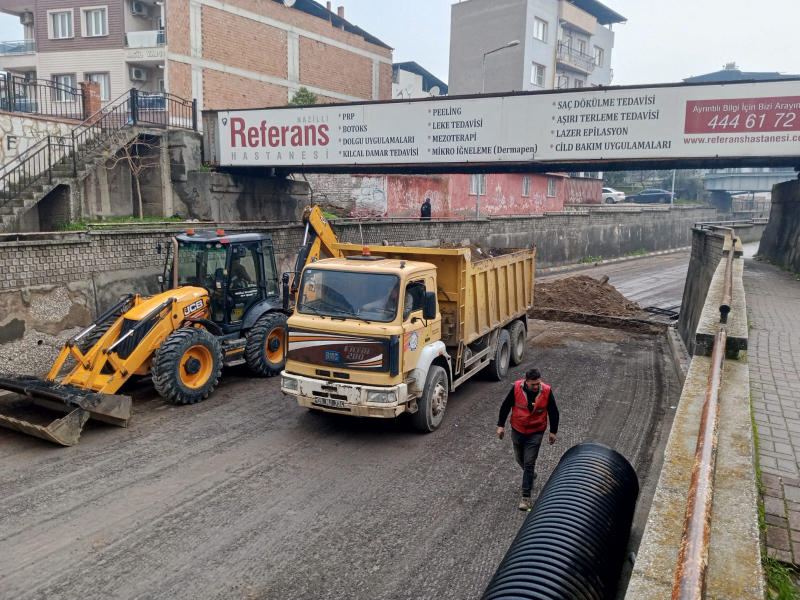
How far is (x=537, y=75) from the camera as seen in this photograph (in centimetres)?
4606

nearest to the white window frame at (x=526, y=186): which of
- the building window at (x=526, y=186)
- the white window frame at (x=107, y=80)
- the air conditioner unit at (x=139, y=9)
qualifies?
the building window at (x=526, y=186)

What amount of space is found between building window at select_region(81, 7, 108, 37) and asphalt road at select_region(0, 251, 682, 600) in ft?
88.6

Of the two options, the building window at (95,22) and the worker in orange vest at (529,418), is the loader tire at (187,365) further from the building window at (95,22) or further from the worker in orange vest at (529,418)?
the building window at (95,22)

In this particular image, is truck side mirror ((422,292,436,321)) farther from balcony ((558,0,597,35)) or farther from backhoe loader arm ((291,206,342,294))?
balcony ((558,0,597,35))

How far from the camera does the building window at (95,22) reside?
30625mm

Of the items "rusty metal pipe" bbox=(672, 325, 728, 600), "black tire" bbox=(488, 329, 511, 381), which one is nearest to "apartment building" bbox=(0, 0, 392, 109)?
"black tire" bbox=(488, 329, 511, 381)

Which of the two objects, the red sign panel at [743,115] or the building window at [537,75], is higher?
the building window at [537,75]

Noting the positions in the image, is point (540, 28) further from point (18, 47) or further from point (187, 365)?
point (187, 365)

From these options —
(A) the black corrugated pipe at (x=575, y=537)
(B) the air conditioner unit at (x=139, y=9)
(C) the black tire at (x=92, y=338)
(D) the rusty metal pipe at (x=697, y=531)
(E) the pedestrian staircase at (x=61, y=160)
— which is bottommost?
(A) the black corrugated pipe at (x=575, y=537)

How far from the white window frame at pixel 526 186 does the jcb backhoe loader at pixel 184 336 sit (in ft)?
91.9

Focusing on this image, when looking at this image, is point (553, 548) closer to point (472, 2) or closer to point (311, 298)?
point (311, 298)

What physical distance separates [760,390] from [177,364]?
8157 millimetres

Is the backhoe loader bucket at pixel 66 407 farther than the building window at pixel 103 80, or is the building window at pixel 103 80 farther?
the building window at pixel 103 80

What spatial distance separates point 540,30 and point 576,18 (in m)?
5.28
